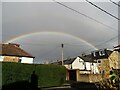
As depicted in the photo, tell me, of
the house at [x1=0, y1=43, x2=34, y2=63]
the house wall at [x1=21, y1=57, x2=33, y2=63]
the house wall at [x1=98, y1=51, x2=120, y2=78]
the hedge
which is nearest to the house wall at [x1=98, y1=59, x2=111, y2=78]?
the house wall at [x1=98, y1=51, x2=120, y2=78]

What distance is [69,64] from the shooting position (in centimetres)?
7575

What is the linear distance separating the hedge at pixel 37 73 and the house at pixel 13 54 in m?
13.1

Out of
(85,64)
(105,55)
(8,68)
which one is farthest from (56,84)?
(105,55)

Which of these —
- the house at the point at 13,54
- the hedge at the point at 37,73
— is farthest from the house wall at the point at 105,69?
the house at the point at 13,54

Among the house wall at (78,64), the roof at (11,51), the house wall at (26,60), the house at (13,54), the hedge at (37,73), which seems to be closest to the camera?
the hedge at (37,73)

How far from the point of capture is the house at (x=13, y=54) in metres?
42.3

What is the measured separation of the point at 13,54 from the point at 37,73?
14742 mm

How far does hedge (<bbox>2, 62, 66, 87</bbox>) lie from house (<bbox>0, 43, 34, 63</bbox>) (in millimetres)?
13127

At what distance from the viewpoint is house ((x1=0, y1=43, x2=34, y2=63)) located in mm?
42344

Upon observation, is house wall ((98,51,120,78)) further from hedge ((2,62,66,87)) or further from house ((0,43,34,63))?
house ((0,43,34,63))

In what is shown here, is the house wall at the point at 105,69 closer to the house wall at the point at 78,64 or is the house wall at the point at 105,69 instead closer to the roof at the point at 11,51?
the roof at the point at 11,51

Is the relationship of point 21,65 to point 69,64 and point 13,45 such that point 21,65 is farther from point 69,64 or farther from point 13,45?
point 69,64

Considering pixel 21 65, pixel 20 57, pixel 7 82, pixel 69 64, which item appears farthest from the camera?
pixel 69 64

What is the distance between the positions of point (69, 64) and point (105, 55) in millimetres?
11999
